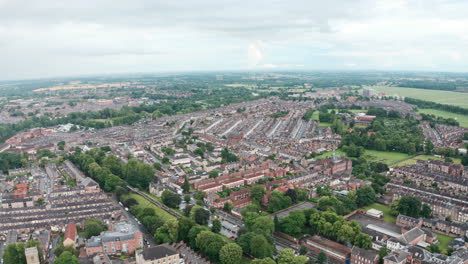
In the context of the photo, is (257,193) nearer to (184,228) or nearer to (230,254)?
(184,228)

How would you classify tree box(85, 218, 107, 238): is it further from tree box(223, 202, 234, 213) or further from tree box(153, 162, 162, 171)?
tree box(153, 162, 162, 171)

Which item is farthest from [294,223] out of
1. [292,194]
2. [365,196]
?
[365,196]

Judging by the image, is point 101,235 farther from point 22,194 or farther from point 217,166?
point 217,166

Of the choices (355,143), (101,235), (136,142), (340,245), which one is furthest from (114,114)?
(340,245)

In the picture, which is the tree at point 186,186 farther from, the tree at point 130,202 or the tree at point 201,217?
the tree at point 201,217

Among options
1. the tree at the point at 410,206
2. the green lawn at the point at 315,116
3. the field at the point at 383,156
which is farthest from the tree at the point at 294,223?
the green lawn at the point at 315,116

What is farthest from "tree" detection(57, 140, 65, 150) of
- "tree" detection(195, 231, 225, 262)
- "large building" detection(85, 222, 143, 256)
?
"tree" detection(195, 231, 225, 262)
